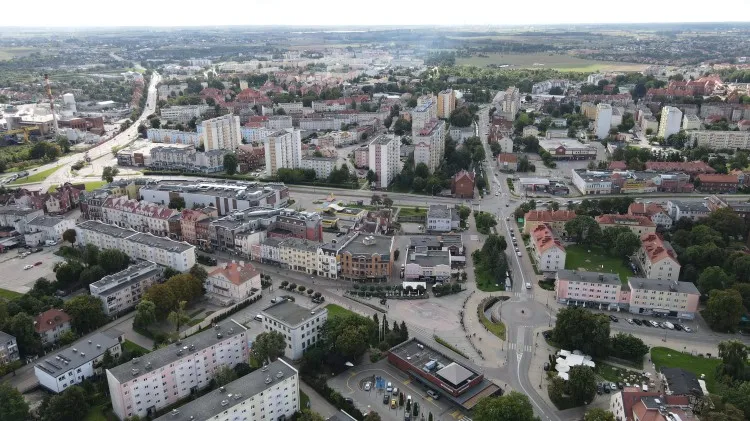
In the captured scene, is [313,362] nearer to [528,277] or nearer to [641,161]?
[528,277]

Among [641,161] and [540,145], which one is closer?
[641,161]

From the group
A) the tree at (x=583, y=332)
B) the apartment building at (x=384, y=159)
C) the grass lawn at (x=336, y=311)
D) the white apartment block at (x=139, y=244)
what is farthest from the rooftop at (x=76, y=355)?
the apartment building at (x=384, y=159)

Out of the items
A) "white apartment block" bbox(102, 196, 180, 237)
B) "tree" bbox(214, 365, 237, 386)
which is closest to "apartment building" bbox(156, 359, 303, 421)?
"tree" bbox(214, 365, 237, 386)

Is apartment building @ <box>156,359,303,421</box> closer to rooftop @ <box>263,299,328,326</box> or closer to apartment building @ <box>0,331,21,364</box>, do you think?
rooftop @ <box>263,299,328,326</box>

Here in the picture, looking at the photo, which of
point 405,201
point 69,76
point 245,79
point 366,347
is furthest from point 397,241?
point 69,76

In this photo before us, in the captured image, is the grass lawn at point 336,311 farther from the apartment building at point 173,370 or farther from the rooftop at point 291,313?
the apartment building at point 173,370
